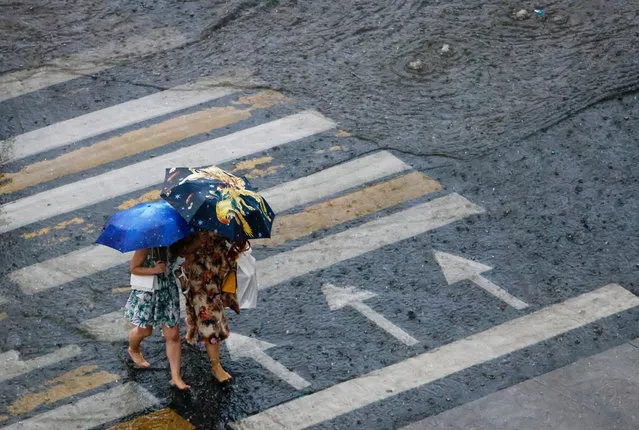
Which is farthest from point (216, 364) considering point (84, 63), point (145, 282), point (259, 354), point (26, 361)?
point (84, 63)

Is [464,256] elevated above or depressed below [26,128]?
below

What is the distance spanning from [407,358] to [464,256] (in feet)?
4.83

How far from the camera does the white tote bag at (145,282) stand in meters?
8.03

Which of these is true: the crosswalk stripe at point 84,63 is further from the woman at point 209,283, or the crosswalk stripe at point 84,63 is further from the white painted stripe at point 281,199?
the woman at point 209,283

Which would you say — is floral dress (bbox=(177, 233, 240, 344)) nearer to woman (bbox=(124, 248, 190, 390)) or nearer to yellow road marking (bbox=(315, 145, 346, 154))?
woman (bbox=(124, 248, 190, 390))

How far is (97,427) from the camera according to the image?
8148 mm

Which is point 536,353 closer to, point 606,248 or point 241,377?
point 606,248

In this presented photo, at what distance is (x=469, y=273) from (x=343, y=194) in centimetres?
169

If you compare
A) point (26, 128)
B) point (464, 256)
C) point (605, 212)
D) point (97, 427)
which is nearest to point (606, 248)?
point (605, 212)

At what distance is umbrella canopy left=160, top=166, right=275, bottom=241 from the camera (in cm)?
763

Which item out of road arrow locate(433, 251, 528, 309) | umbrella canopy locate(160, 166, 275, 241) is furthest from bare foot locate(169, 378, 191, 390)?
road arrow locate(433, 251, 528, 309)

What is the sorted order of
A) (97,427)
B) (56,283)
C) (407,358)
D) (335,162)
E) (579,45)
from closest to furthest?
1. (97,427)
2. (407,358)
3. (56,283)
4. (335,162)
5. (579,45)

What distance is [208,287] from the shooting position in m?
8.14

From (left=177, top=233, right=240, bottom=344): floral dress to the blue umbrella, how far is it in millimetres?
275
